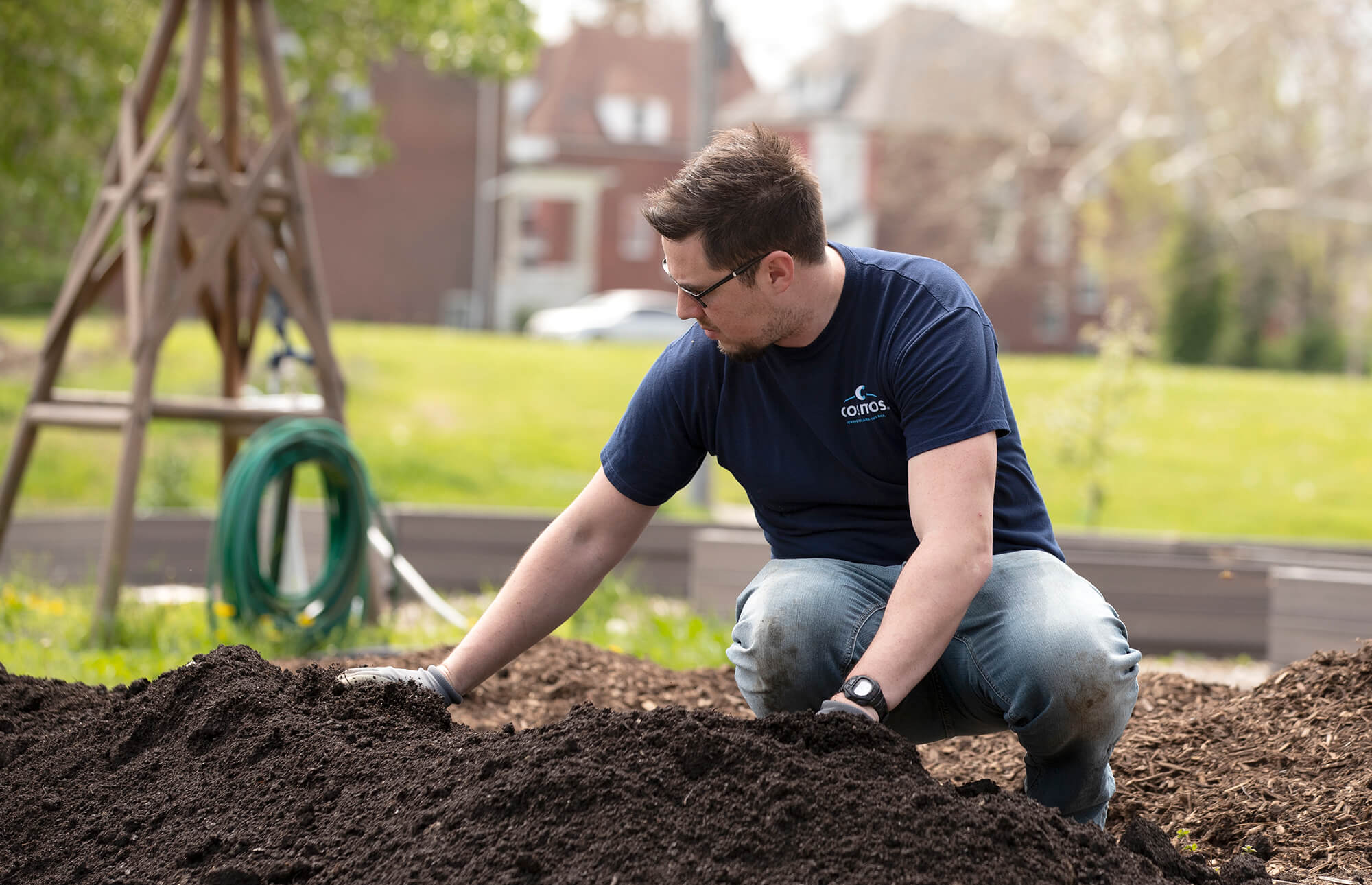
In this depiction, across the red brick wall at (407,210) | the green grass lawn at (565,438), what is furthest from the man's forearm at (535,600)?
the red brick wall at (407,210)

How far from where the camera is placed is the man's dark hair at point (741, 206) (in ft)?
8.24

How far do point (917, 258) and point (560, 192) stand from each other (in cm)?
3064

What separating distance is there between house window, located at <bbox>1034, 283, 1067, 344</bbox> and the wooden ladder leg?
34.9m

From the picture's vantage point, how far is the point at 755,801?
2031 millimetres

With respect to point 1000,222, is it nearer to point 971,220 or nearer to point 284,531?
point 971,220

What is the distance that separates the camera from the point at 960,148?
91.6 feet

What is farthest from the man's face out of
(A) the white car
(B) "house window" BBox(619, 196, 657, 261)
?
(B) "house window" BBox(619, 196, 657, 261)

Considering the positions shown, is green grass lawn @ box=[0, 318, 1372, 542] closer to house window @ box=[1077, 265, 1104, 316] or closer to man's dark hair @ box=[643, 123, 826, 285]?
man's dark hair @ box=[643, 123, 826, 285]

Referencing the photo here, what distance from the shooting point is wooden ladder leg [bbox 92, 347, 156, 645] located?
4.94 meters

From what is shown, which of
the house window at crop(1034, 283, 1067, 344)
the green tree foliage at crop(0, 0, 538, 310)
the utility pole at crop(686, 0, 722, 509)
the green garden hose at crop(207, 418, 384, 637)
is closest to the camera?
the green garden hose at crop(207, 418, 384, 637)

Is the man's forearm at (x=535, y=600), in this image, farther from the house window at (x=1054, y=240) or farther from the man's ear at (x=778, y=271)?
the house window at (x=1054, y=240)

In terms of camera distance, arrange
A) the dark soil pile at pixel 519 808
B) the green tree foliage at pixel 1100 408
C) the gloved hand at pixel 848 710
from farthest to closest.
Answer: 1. the green tree foliage at pixel 1100 408
2. the gloved hand at pixel 848 710
3. the dark soil pile at pixel 519 808

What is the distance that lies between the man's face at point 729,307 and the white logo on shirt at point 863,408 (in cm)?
19

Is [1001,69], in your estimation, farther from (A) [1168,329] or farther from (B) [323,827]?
(B) [323,827]
